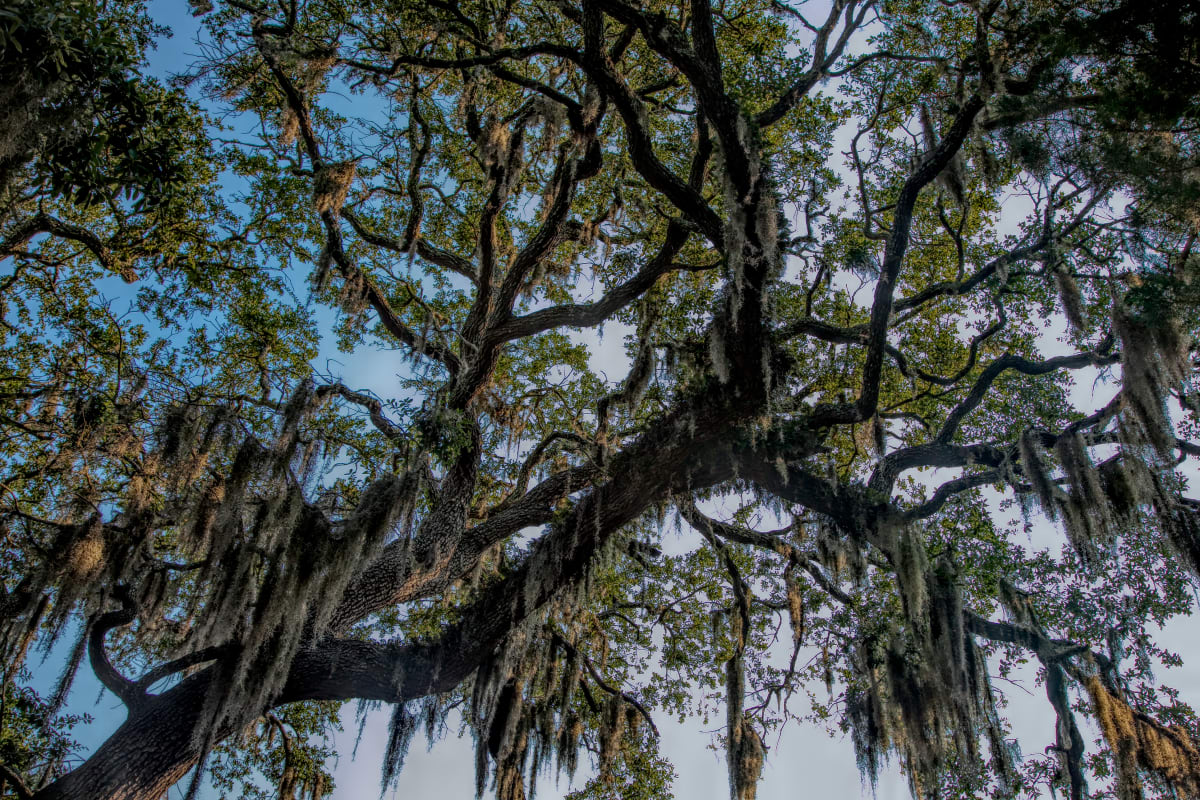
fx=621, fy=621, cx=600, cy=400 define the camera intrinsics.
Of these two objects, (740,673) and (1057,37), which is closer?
(1057,37)

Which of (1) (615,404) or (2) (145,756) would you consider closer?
(2) (145,756)

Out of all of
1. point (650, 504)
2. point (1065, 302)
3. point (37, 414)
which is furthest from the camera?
point (37, 414)

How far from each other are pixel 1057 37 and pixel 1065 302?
2.63 meters

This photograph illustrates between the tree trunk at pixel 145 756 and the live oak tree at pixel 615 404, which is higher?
the live oak tree at pixel 615 404

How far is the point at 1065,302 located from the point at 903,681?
378 centimetres

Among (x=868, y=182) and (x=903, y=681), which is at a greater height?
(x=868, y=182)

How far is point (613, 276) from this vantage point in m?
8.64

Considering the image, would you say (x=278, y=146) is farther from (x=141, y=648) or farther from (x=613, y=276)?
(x=141, y=648)

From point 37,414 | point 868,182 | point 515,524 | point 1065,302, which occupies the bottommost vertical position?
point 515,524

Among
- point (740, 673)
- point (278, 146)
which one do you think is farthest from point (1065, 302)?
point (278, 146)

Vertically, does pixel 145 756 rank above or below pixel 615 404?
below

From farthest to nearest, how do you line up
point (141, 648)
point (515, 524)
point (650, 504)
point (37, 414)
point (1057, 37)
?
1. point (141, 648)
2. point (37, 414)
3. point (515, 524)
4. point (650, 504)
5. point (1057, 37)

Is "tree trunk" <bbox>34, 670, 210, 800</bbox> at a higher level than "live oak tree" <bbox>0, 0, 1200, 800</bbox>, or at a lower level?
lower

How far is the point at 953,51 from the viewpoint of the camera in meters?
7.02
